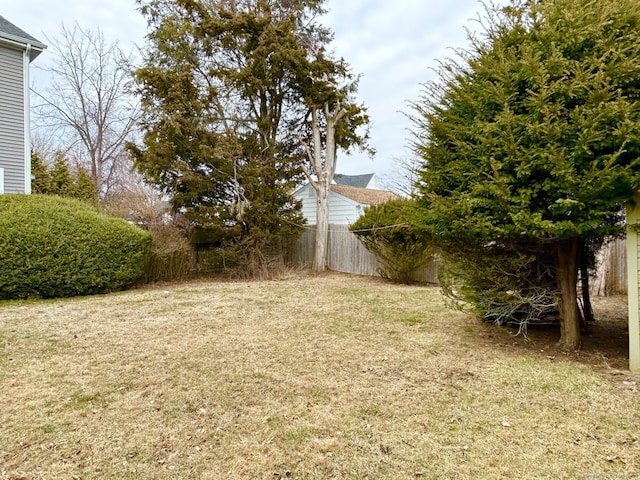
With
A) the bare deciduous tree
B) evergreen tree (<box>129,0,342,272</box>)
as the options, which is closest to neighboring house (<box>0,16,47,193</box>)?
evergreen tree (<box>129,0,342,272</box>)

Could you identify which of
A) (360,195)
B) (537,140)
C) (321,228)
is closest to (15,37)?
(321,228)

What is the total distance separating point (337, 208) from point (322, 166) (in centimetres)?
434

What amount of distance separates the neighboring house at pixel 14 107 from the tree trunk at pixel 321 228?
8.06 meters

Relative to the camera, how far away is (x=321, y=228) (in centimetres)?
1294

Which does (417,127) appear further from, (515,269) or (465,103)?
(515,269)

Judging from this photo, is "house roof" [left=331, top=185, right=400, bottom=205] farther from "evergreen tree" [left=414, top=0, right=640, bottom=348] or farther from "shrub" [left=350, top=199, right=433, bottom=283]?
"evergreen tree" [left=414, top=0, right=640, bottom=348]

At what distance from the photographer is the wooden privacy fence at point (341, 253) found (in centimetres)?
1198

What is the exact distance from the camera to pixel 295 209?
12102 millimetres

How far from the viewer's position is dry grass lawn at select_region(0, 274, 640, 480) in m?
2.15

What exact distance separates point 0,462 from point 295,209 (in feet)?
33.6

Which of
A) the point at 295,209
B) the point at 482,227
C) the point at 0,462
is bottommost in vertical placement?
the point at 0,462

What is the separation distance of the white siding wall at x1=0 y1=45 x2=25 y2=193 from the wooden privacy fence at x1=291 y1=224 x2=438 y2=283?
8.16 meters

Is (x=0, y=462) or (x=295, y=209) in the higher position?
(x=295, y=209)

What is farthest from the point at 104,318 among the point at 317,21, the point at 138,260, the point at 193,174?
the point at 317,21
